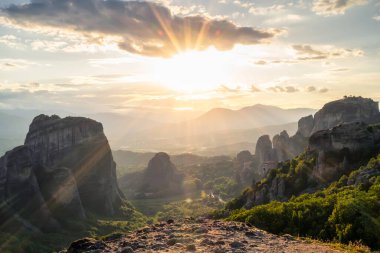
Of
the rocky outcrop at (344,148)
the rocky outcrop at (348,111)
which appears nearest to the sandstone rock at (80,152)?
the rocky outcrop at (348,111)

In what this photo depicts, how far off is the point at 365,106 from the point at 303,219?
15830 cm

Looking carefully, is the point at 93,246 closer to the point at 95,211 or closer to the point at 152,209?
the point at 95,211

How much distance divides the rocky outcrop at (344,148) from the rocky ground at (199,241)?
151 ft

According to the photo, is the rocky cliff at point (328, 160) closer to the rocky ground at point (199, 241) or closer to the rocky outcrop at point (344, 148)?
the rocky outcrop at point (344, 148)

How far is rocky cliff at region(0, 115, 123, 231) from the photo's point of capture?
11825 cm

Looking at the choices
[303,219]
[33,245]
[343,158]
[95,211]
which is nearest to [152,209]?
[95,211]

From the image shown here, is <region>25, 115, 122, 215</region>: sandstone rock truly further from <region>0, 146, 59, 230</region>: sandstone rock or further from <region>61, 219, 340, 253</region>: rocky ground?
<region>61, 219, 340, 253</region>: rocky ground

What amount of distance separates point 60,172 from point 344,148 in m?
99.2

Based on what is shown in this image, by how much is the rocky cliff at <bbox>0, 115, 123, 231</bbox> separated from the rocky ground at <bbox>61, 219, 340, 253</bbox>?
99.0m

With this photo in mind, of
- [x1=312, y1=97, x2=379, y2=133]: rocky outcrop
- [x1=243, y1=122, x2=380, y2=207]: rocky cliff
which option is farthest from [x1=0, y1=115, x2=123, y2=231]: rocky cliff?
[x1=312, y1=97, x2=379, y2=133]: rocky outcrop

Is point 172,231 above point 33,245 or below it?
above

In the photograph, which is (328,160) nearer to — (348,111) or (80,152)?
(348,111)

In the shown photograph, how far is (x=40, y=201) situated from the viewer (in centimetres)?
12262

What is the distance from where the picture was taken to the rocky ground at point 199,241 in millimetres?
26344
